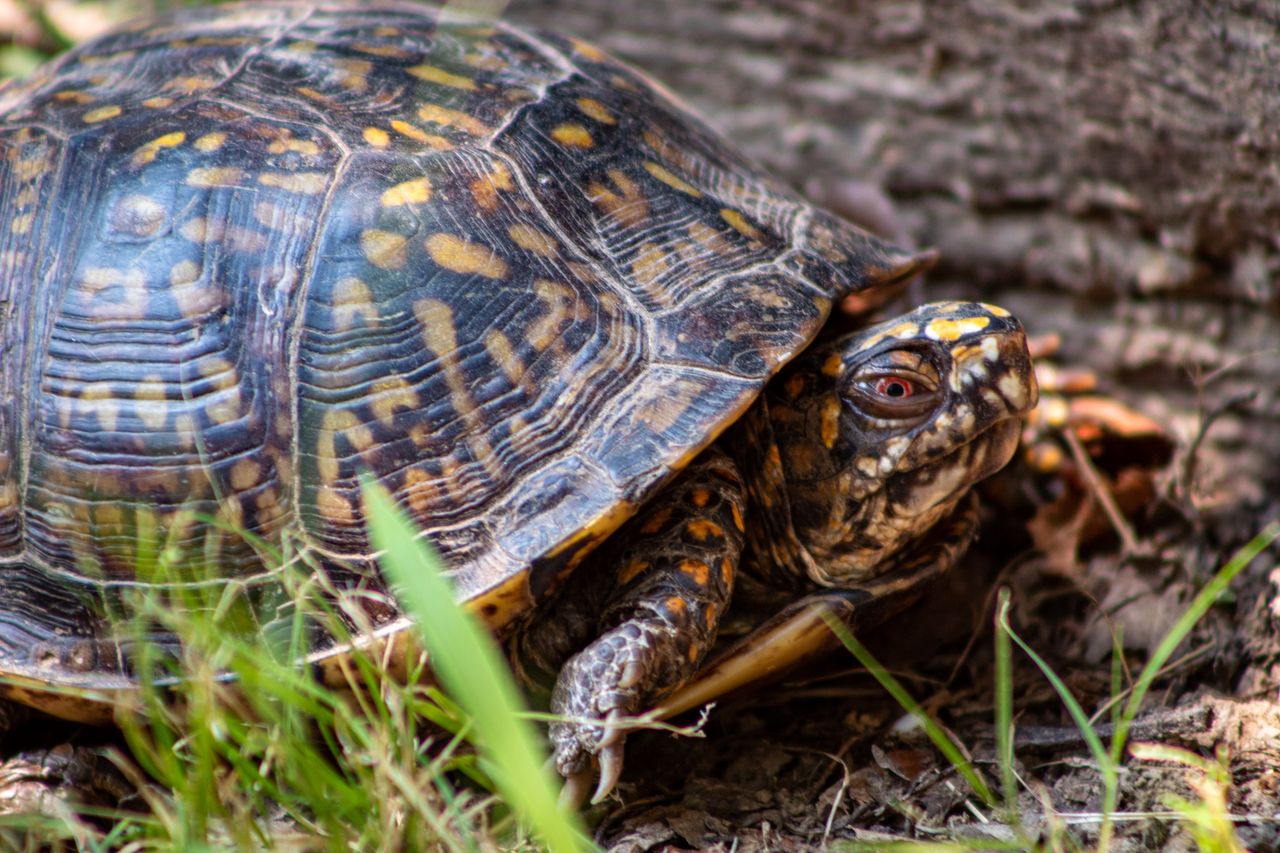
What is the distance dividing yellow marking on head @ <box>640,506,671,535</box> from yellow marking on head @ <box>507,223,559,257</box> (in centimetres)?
54

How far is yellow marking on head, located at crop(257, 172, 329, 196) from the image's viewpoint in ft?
6.39

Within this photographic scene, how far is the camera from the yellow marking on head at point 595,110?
2240mm

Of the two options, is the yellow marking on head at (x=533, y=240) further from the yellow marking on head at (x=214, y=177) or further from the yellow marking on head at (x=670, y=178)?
the yellow marking on head at (x=214, y=177)

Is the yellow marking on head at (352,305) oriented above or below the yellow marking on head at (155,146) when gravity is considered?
below

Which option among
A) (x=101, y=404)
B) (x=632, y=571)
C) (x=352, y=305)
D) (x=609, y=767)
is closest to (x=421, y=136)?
(x=352, y=305)

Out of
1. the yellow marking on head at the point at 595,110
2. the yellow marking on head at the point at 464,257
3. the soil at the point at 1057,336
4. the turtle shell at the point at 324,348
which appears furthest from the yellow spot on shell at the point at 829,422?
the yellow marking on head at the point at 595,110

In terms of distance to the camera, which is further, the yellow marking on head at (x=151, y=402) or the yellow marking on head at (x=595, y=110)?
the yellow marking on head at (x=595, y=110)

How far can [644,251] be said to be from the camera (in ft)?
6.80

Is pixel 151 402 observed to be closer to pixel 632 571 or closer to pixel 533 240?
pixel 533 240

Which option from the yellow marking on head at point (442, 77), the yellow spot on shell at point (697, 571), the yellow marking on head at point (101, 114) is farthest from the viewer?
the yellow marking on head at point (442, 77)

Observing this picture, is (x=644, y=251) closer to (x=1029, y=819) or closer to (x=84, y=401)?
(x=84, y=401)

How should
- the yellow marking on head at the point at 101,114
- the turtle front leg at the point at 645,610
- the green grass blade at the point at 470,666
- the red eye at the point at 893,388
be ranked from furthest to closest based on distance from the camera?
the yellow marking on head at the point at 101,114 → the red eye at the point at 893,388 → the turtle front leg at the point at 645,610 → the green grass blade at the point at 470,666

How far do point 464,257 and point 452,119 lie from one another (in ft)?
1.12

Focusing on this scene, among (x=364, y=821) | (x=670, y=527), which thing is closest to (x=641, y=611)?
(x=670, y=527)
